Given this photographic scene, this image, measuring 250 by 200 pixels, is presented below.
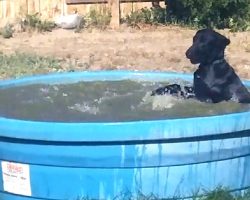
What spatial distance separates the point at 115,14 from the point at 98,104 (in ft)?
26.1

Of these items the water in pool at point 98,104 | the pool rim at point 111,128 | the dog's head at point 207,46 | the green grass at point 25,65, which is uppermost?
the dog's head at point 207,46

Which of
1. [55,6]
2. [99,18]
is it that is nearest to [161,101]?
[99,18]

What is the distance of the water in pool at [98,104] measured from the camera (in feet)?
17.0

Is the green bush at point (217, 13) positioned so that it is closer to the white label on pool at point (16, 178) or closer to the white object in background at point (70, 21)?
the white object in background at point (70, 21)

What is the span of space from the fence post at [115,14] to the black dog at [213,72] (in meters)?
7.97

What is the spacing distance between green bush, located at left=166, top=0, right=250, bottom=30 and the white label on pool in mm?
8526

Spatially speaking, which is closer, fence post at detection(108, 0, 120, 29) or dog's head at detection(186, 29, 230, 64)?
dog's head at detection(186, 29, 230, 64)

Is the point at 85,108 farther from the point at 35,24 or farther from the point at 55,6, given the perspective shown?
the point at 55,6

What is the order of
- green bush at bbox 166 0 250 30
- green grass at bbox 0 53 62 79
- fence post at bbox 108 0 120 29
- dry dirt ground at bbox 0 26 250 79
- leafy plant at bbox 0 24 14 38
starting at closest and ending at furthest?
green grass at bbox 0 53 62 79 → dry dirt ground at bbox 0 26 250 79 → leafy plant at bbox 0 24 14 38 → green bush at bbox 166 0 250 30 → fence post at bbox 108 0 120 29

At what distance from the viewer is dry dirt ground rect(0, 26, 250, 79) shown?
10.1 meters

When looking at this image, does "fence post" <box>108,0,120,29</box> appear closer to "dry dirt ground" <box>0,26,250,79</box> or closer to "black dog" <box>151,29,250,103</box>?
"dry dirt ground" <box>0,26,250,79</box>

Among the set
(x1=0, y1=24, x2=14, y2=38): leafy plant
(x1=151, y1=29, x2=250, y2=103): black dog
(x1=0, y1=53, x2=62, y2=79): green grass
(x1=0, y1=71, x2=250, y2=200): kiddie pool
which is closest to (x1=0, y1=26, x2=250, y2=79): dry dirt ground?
(x1=0, y1=24, x2=14, y2=38): leafy plant

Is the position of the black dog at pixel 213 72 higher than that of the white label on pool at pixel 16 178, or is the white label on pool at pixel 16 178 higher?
the black dog at pixel 213 72

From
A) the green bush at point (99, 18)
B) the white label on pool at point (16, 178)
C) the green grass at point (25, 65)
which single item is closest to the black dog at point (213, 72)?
the white label on pool at point (16, 178)
